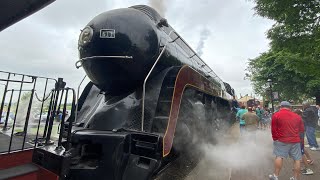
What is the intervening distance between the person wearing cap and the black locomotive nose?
2.97m

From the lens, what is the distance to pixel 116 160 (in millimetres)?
3320

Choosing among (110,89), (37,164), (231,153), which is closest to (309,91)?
(231,153)

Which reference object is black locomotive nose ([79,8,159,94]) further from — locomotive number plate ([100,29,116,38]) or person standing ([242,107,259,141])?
person standing ([242,107,259,141])

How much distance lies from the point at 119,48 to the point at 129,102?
0.83 metres

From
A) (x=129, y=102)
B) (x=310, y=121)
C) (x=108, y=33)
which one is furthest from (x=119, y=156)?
(x=310, y=121)

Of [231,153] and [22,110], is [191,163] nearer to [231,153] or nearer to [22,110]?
[231,153]

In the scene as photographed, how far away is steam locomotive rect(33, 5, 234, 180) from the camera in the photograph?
3383mm

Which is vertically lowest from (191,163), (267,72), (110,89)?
(191,163)

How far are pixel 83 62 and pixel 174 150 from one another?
6.91 ft

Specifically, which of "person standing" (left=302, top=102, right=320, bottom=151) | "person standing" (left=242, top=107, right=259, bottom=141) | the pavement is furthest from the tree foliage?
the pavement

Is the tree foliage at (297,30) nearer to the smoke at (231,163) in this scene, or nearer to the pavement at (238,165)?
the pavement at (238,165)

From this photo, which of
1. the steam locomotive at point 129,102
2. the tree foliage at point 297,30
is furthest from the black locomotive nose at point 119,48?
the tree foliage at point 297,30

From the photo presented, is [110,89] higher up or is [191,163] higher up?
[110,89]

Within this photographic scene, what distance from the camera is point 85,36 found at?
13.6 ft
